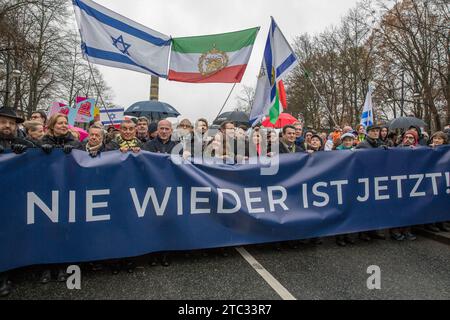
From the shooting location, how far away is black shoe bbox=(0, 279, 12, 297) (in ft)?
9.97

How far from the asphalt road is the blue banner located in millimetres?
230

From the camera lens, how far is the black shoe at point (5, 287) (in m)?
3.04

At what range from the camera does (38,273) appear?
3510mm

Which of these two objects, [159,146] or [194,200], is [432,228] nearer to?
[194,200]

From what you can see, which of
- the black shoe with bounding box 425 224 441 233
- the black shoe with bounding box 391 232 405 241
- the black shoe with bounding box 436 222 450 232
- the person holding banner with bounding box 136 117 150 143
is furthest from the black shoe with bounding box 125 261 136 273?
the black shoe with bounding box 436 222 450 232

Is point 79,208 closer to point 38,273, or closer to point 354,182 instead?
point 38,273

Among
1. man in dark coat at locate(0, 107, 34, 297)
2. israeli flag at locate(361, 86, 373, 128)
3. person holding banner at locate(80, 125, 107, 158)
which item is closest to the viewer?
man in dark coat at locate(0, 107, 34, 297)

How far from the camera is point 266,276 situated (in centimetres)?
350

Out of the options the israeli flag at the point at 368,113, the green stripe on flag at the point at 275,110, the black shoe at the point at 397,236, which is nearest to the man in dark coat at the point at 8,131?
the green stripe on flag at the point at 275,110

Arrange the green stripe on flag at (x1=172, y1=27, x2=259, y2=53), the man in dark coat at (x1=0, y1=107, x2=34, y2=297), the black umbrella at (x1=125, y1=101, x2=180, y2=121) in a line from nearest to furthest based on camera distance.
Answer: the man in dark coat at (x1=0, y1=107, x2=34, y2=297)
the green stripe on flag at (x1=172, y1=27, x2=259, y2=53)
the black umbrella at (x1=125, y1=101, x2=180, y2=121)

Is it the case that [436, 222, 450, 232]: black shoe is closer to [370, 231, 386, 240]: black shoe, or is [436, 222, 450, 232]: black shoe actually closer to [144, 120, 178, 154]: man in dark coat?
[370, 231, 386, 240]: black shoe

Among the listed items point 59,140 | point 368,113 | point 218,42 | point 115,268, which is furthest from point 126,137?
point 368,113

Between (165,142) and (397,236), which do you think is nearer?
(165,142)

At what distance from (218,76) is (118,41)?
1687 millimetres
